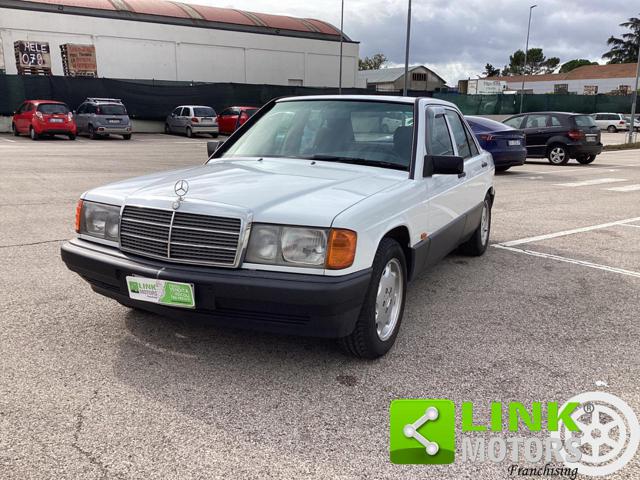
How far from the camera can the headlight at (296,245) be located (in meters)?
3.01

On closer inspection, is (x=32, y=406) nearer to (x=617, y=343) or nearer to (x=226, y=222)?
(x=226, y=222)

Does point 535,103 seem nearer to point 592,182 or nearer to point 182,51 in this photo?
point 182,51

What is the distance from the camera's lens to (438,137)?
4.71 m

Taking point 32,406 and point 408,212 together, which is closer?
point 32,406

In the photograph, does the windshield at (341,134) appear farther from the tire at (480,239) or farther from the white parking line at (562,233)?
the white parking line at (562,233)

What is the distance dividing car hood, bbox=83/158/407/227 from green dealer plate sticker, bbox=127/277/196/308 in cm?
41

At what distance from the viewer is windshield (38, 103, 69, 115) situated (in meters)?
22.7

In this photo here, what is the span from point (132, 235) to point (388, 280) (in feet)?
5.09

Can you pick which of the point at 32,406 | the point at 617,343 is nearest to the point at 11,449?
the point at 32,406

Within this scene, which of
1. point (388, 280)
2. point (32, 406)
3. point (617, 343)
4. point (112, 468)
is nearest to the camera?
point (112, 468)

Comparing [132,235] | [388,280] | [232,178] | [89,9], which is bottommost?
[388,280]

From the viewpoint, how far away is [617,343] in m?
3.95

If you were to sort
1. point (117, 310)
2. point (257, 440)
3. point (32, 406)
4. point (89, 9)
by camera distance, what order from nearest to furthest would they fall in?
point (257, 440)
point (32, 406)
point (117, 310)
point (89, 9)

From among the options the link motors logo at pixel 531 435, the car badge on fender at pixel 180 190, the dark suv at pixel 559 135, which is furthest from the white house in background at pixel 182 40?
the link motors logo at pixel 531 435
